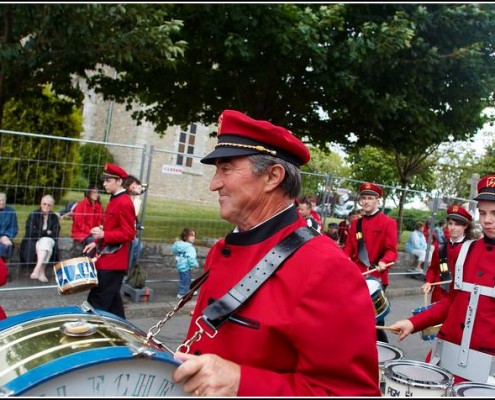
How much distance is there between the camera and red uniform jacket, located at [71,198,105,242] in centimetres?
791

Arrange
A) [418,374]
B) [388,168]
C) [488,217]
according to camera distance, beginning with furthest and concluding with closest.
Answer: [388,168] → [488,217] → [418,374]

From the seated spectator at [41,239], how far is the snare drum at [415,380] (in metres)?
5.79

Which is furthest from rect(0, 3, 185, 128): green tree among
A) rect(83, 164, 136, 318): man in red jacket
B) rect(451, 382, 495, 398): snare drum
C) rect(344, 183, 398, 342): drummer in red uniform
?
rect(451, 382, 495, 398): snare drum

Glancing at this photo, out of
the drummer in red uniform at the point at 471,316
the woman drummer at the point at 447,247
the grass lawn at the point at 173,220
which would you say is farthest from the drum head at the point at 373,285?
the grass lawn at the point at 173,220

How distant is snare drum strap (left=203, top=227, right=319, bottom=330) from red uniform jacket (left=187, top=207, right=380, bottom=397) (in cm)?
2

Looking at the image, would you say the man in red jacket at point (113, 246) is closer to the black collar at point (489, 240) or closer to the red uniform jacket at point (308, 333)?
the black collar at point (489, 240)

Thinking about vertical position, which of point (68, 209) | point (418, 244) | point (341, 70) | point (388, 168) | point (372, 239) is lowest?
point (418, 244)

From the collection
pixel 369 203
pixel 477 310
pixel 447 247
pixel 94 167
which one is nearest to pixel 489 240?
pixel 477 310

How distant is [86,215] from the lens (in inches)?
311

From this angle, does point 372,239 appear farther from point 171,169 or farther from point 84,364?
point 84,364

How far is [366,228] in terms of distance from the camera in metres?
7.34

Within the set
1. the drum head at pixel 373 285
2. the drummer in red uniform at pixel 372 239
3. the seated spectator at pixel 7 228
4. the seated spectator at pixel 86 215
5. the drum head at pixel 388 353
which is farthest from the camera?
the seated spectator at pixel 86 215

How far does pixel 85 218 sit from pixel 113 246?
1981 mm

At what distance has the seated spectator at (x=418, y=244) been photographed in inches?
527
